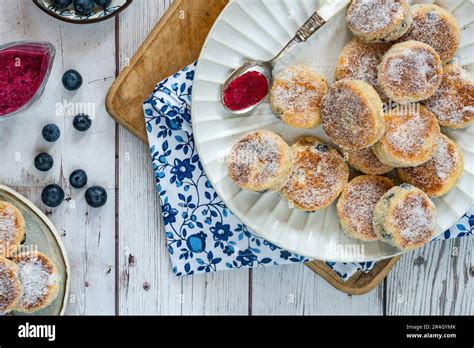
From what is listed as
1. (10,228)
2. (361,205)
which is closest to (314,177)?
(361,205)

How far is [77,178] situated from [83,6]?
0.48 metres

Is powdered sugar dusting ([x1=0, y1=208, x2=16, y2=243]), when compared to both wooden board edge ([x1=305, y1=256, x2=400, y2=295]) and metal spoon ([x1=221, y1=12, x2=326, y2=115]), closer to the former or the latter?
metal spoon ([x1=221, y1=12, x2=326, y2=115])

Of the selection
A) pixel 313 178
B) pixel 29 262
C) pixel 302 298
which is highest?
pixel 313 178

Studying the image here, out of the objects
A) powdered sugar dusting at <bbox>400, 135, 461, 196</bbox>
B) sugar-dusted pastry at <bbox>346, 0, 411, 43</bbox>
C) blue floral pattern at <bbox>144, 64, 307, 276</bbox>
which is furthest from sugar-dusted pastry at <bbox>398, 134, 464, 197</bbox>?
blue floral pattern at <bbox>144, 64, 307, 276</bbox>

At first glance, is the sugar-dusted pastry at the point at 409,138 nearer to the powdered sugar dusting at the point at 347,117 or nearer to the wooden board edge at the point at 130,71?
the powdered sugar dusting at the point at 347,117

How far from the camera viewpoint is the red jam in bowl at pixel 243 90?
5.65 feet

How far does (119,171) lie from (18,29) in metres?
0.49

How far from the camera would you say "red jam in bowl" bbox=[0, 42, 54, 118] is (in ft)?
6.07

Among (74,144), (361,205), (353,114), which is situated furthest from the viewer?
(74,144)

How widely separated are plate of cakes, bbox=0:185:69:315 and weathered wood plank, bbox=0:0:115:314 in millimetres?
76

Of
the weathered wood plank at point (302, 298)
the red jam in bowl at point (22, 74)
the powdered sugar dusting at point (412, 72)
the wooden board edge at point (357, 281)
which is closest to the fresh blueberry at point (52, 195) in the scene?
the red jam in bowl at point (22, 74)

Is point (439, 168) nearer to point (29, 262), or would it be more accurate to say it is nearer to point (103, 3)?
point (103, 3)

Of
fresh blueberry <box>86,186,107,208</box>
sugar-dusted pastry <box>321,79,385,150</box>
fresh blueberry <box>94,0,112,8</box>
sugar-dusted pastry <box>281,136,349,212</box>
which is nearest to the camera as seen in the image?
sugar-dusted pastry <box>321,79,385,150</box>

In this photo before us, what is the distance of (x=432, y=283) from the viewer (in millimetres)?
2020
